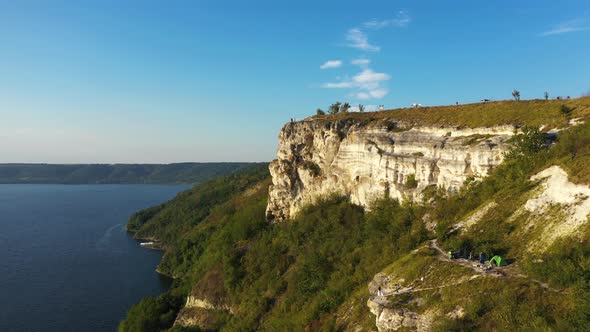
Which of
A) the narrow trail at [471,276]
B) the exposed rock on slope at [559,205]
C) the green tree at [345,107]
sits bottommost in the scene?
the narrow trail at [471,276]

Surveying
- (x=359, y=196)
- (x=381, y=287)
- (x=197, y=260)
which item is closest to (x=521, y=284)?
(x=381, y=287)

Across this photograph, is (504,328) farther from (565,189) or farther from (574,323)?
(565,189)

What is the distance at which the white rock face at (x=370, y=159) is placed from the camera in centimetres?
3369

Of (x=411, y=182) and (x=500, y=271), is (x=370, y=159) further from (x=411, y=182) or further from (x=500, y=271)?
(x=500, y=271)

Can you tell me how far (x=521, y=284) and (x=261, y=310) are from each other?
3030 cm

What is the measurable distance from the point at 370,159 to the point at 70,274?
2945 inches

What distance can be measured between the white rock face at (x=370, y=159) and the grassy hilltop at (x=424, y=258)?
69.0 inches

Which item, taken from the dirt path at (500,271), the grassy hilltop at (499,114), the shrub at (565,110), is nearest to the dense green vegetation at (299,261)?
the dirt path at (500,271)

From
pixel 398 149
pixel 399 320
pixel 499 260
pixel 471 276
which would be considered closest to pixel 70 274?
pixel 398 149

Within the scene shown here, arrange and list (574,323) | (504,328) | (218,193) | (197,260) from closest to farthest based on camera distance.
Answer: (574,323)
(504,328)
(197,260)
(218,193)

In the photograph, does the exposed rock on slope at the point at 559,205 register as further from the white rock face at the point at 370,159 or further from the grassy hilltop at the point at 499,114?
the grassy hilltop at the point at 499,114

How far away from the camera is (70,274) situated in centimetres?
7906

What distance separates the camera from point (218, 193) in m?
134

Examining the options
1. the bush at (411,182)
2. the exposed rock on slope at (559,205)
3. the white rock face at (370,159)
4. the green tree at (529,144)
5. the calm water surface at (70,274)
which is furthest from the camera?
the calm water surface at (70,274)
